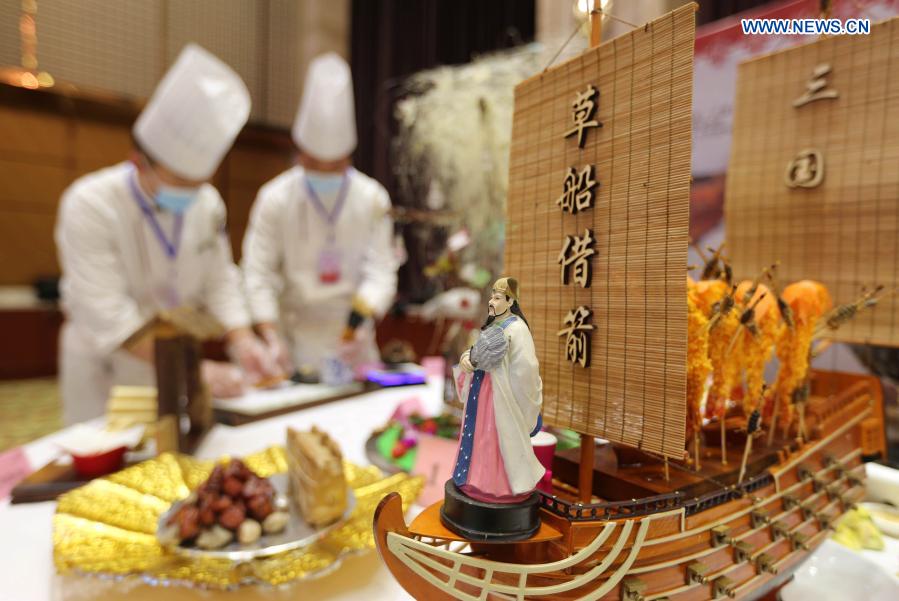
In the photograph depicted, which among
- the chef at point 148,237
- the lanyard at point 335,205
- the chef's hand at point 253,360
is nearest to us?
the chef at point 148,237

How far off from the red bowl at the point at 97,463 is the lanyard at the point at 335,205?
6.08 ft

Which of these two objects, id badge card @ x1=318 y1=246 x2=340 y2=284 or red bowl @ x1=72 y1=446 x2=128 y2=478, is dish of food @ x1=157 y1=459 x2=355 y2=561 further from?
id badge card @ x1=318 y1=246 x2=340 y2=284

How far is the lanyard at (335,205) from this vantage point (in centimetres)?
307

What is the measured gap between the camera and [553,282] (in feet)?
3.16

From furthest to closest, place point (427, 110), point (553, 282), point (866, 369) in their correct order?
point (427, 110) < point (866, 369) < point (553, 282)

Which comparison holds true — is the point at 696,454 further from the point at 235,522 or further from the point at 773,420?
the point at 235,522

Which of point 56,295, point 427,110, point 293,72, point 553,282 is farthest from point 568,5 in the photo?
point 56,295

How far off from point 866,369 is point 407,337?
3.32 metres

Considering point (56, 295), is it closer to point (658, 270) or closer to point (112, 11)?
point (112, 11)

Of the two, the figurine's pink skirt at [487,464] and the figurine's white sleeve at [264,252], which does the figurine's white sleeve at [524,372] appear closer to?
the figurine's pink skirt at [487,464]

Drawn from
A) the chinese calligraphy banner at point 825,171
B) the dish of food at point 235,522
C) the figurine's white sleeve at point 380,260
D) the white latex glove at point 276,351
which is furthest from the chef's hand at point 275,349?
the chinese calligraphy banner at point 825,171

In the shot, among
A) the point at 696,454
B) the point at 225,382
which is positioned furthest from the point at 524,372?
the point at 225,382

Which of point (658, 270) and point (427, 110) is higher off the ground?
point (427, 110)

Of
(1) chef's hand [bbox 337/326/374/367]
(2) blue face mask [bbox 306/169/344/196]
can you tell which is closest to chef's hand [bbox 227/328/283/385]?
(1) chef's hand [bbox 337/326/374/367]
